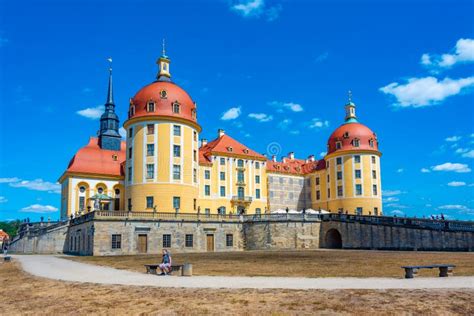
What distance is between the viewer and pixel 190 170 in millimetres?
57062

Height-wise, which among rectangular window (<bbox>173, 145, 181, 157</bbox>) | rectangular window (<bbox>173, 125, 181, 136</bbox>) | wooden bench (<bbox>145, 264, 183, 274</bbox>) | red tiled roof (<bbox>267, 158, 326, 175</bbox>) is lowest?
wooden bench (<bbox>145, 264, 183, 274</bbox>)

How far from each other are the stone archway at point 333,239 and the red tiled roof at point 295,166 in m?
22.7

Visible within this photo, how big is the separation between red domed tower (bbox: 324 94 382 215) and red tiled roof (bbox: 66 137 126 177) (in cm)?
3363

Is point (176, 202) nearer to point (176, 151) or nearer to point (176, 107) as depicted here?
point (176, 151)

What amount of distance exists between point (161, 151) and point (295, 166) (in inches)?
1417

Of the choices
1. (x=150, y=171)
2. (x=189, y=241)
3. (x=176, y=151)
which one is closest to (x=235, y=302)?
(x=189, y=241)

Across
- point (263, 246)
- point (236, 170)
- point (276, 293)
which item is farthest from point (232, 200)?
point (276, 293)

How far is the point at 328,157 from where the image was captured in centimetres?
7675

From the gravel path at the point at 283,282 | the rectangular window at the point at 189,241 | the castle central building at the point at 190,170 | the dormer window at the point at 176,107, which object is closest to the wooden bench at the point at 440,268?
the gravel path at the point at 283,282

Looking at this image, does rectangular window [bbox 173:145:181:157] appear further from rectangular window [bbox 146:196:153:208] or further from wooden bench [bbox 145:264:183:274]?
wooden bench [bbox 145:264:183:274]

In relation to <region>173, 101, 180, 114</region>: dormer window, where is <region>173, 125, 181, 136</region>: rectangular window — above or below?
below

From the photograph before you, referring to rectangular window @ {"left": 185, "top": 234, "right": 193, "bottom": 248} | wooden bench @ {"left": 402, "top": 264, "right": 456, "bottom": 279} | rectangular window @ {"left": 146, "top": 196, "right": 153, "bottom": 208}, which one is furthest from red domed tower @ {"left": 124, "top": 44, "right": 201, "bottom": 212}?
wooden bench @ {"left": 402, "top": 264, "right": 456, "bottom": 279}

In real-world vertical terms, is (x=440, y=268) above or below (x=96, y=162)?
below

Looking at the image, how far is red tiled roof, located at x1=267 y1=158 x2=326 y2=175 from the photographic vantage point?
263 ft
